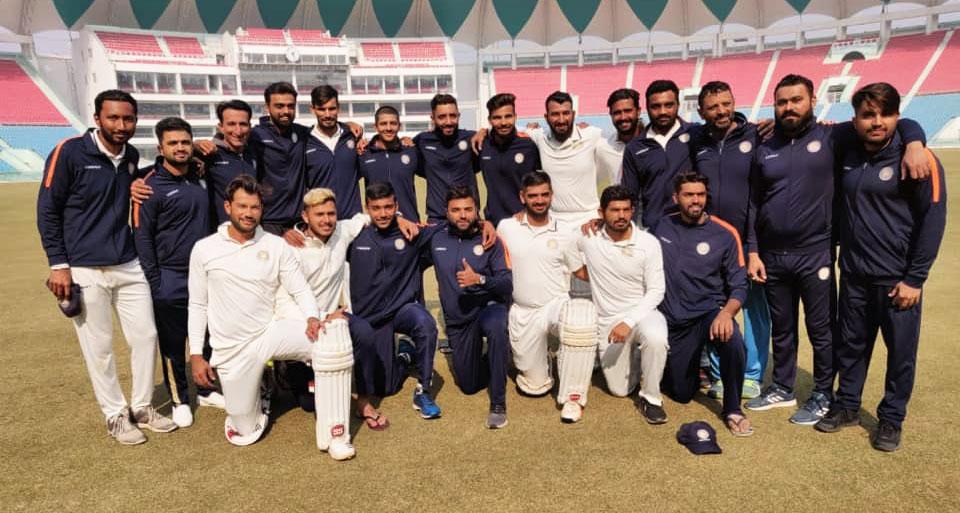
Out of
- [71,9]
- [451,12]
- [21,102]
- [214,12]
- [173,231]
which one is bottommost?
[173,231]

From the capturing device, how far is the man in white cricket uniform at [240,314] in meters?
3.96

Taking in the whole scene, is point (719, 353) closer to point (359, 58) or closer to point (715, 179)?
point (715, 179)

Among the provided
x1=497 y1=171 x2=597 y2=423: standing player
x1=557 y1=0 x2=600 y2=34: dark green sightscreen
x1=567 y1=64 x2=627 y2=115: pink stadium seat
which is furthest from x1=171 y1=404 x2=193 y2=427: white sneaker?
x1=557 y1=0 x2=600 y2=34: dark green sightscreen

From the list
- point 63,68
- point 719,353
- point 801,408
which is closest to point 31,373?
point 719,353

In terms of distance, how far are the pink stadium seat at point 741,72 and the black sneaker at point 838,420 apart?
5152 cm

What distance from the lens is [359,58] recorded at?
56719 millimetres

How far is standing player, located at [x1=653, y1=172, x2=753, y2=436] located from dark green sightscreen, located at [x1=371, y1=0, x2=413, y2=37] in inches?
2422

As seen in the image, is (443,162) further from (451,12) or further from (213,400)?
(451,12)

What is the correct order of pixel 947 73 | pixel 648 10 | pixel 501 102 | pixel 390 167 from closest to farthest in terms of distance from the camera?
pixel 501 102
pixel 390 167
pixel 947 73
pixel 648 10

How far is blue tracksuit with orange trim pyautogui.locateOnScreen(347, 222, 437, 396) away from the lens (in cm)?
478

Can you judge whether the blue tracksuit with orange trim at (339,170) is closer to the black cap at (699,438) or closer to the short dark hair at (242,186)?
the short dark hair at (242,186)

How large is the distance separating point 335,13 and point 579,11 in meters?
25.7

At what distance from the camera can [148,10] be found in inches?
2169

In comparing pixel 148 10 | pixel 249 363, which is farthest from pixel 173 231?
pixel 148 10
